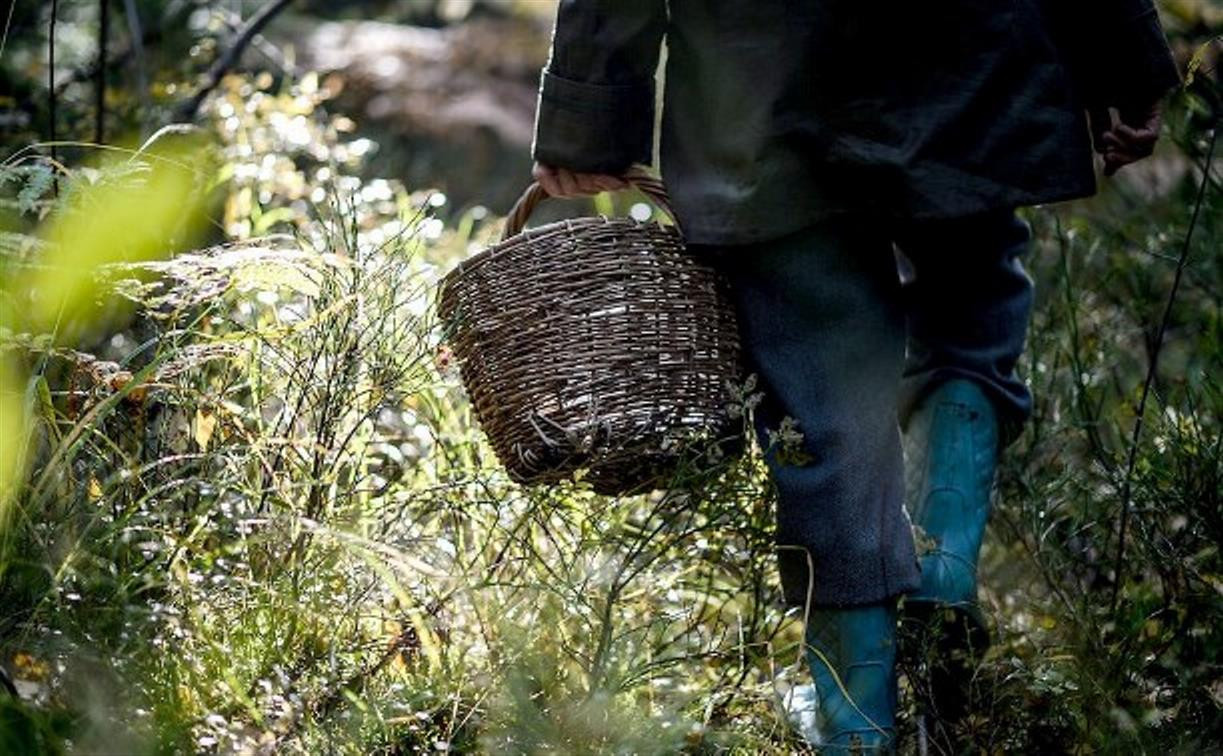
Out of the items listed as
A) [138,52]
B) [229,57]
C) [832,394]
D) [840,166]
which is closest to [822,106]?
[840,166]

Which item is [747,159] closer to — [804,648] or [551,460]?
[551,460]

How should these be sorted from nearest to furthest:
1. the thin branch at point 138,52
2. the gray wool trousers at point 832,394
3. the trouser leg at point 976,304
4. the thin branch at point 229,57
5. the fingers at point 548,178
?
the gray wool trousers at point 832,394, the fingers at point 548,178, the trouser leg at point 976,304, the thin branch at point 138,52, the thin branch at point 229,57

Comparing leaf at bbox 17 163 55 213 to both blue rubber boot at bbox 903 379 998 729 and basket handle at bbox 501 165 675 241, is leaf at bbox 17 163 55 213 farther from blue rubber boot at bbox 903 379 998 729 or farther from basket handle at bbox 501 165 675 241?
blue rubber boot at bbox 903 379 998 729

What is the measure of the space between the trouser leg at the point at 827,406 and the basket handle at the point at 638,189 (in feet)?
0.38

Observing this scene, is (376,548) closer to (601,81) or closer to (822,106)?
(601,81)

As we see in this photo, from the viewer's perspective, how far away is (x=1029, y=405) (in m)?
2.79

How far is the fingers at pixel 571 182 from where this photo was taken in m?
2.52

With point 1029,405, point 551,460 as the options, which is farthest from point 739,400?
point 1029,405

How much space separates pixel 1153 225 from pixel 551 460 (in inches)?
78.6

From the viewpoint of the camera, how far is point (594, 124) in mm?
2467

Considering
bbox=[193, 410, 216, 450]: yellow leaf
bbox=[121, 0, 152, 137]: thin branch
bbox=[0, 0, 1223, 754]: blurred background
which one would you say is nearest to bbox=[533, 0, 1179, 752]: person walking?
bbox=[0, 0, 1223, 754]: blurred background

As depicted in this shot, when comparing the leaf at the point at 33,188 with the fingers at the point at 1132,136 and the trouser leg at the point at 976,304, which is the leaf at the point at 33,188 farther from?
the fingers at the point at 1132,136

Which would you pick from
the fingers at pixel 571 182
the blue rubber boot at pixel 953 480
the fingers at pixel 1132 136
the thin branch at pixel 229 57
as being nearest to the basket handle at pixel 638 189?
the fingers at pixel 571 182

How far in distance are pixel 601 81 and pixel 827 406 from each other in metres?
0.58
